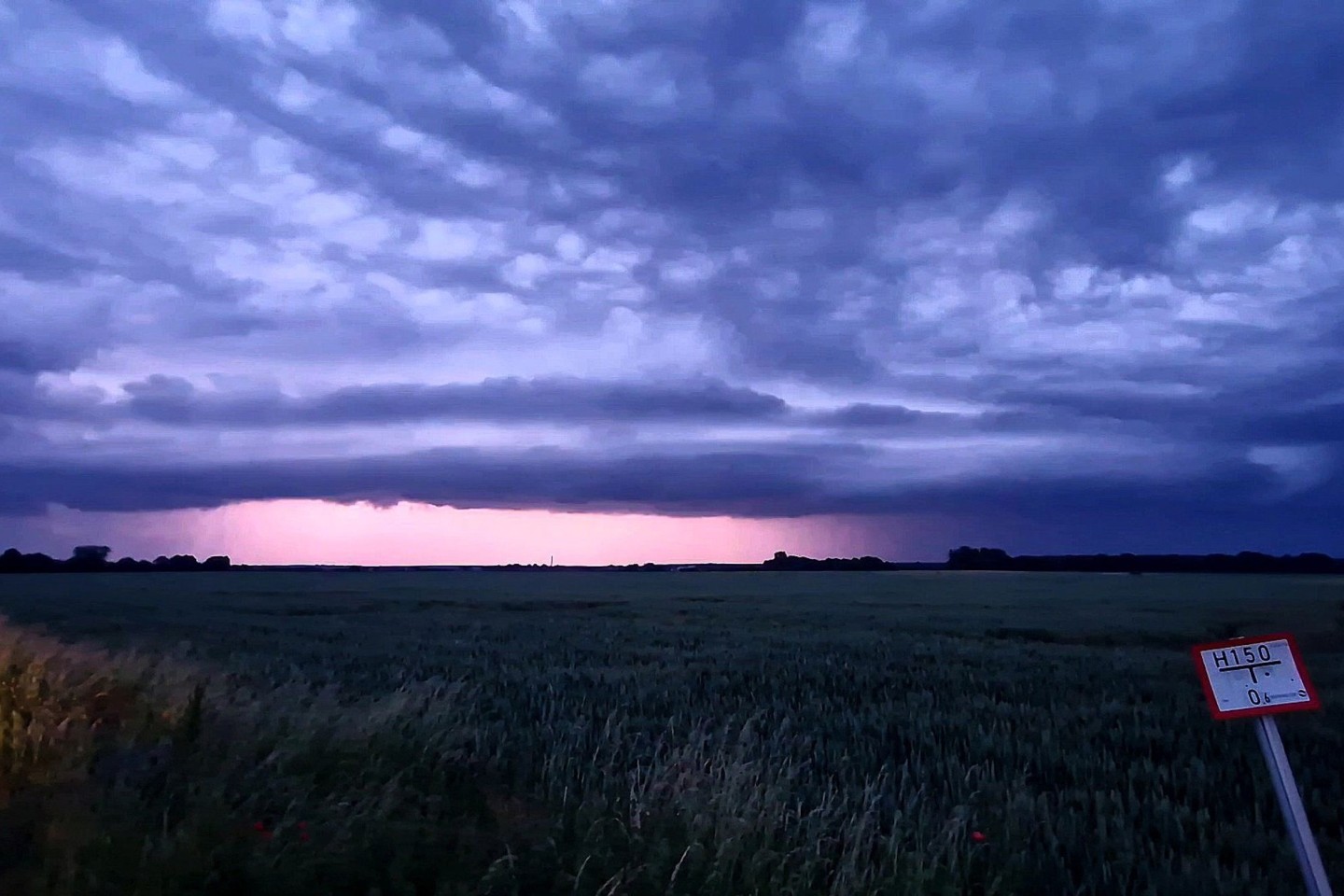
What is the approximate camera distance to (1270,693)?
5.81m

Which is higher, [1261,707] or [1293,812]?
[1261,707]

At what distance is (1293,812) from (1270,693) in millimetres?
684

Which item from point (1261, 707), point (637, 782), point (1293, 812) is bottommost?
point (637, 782)

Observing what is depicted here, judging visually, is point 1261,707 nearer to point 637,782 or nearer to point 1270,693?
point 1270,693

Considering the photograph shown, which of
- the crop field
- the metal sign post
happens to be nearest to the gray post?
the metal sign post

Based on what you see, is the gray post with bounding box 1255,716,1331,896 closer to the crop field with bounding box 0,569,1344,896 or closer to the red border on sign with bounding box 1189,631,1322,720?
the red border on sign with bounding box 1189,631,1322,720

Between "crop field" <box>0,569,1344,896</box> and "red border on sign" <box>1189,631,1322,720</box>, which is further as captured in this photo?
"crop field" <box>0,569,1344,896</box>

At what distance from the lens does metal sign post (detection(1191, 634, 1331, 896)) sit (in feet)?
18.7

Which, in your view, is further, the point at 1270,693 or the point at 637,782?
the point at 637,782

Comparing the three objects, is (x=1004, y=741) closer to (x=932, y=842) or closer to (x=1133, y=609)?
(x=932, y=842)

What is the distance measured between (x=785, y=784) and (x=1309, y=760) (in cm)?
693

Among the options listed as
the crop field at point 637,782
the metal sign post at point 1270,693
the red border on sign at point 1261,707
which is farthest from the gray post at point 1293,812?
the crop field at point 637,782

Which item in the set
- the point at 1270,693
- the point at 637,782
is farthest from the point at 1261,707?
the point at 637,782

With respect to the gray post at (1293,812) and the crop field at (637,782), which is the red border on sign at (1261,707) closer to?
the gray post at (1293,812)
